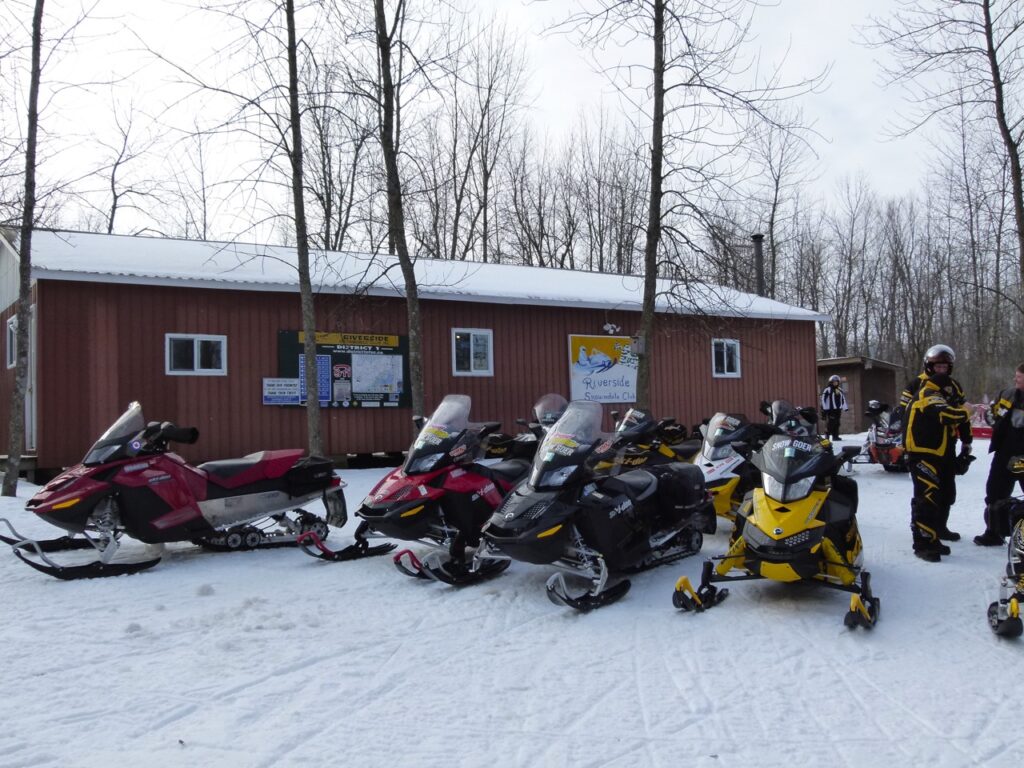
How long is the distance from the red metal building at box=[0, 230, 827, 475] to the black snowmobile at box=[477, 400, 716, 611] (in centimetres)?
671

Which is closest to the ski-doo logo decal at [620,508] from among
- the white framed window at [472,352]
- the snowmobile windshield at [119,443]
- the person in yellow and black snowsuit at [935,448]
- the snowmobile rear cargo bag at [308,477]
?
the person in yellow and black snowsuit at [935,448]

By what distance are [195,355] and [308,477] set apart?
651cm

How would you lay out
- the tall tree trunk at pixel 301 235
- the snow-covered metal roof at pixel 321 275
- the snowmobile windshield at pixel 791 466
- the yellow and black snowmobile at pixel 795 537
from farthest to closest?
the snow-covered metal roof at pixel 321 275
the tall tree trunk at pixel 301 235
the snowmobile windshield at pixel 791 466
the yellow and black snowmobile at pixel 795 537

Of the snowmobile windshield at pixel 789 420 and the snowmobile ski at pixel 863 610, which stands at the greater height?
the snowmobile windshield at pixel 789 420

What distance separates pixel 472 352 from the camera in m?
14.5

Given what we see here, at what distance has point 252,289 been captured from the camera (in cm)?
1260

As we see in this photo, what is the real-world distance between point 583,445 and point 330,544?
2647mm

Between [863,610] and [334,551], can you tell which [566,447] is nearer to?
[863,610]

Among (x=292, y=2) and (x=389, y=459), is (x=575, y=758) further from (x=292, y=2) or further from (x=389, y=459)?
(x=389, y=459)

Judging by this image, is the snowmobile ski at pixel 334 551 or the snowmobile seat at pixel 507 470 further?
the snowmobile seat at pixel 507 470

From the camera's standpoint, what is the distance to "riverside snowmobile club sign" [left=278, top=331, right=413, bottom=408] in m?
A: 12.9

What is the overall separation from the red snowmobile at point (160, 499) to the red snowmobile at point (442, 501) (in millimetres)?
548

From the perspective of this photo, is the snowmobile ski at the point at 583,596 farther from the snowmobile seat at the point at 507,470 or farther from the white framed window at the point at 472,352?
the white framed window at the point at 472,352

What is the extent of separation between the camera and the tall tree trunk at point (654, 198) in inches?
457
